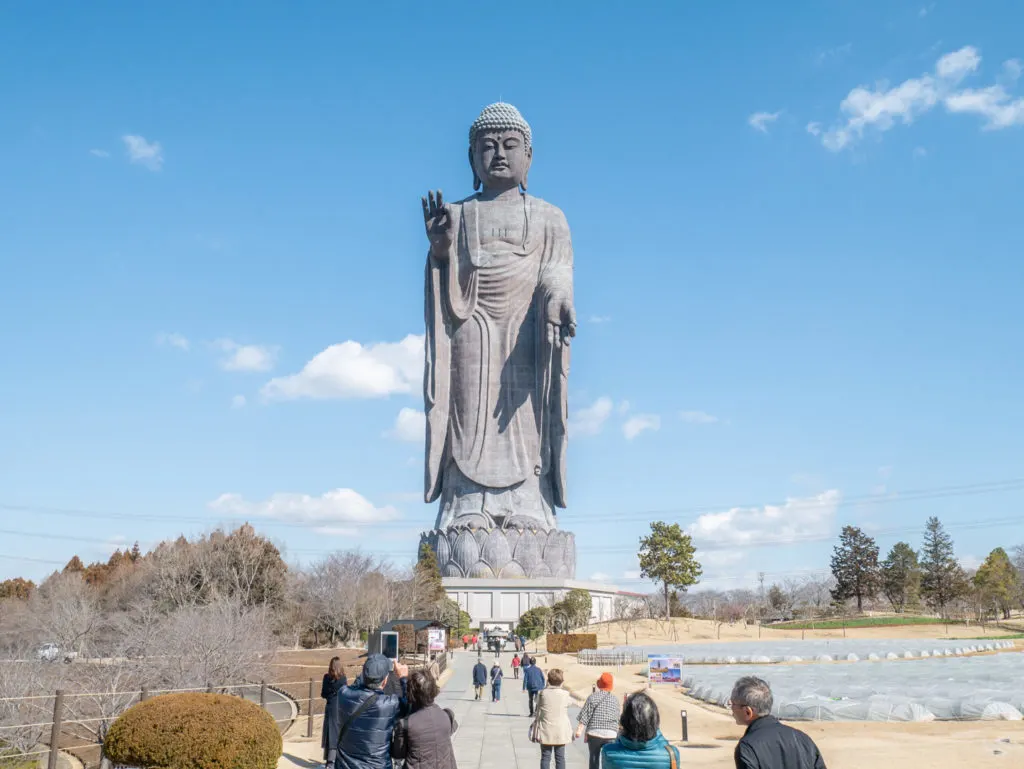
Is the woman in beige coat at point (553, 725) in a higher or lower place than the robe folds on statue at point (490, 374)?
lower

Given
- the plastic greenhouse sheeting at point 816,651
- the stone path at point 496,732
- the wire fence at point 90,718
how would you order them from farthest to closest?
the plastic greenhouse sheeting at point 816,651 < the stone path at point 496,732 < the wire fence at point 90,718

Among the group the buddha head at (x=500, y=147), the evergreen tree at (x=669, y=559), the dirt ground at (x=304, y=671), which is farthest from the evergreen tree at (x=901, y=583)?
the dirt ground at (x=304, y=671)

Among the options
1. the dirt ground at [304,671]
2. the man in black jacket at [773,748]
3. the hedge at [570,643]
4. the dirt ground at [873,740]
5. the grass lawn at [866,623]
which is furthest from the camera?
the grass lawn at [866,623]

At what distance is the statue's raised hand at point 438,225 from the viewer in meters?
36.7

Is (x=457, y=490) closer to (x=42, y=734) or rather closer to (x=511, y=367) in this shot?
(x=511, y=367)

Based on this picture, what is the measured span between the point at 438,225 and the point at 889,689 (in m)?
27.2

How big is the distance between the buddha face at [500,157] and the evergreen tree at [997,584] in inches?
1567

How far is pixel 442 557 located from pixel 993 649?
22662 millimetres

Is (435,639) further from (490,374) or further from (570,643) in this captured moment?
(490,374)

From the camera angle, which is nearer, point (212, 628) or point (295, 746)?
point (295, 746)

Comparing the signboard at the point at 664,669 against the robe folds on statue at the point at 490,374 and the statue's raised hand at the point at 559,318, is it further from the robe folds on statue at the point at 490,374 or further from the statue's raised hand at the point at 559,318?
the robe folds on statue at the point at 490,374

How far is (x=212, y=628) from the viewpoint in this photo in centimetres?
1775

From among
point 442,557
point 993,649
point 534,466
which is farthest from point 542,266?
point 993,649

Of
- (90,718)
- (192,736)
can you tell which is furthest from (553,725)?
(90,718)
